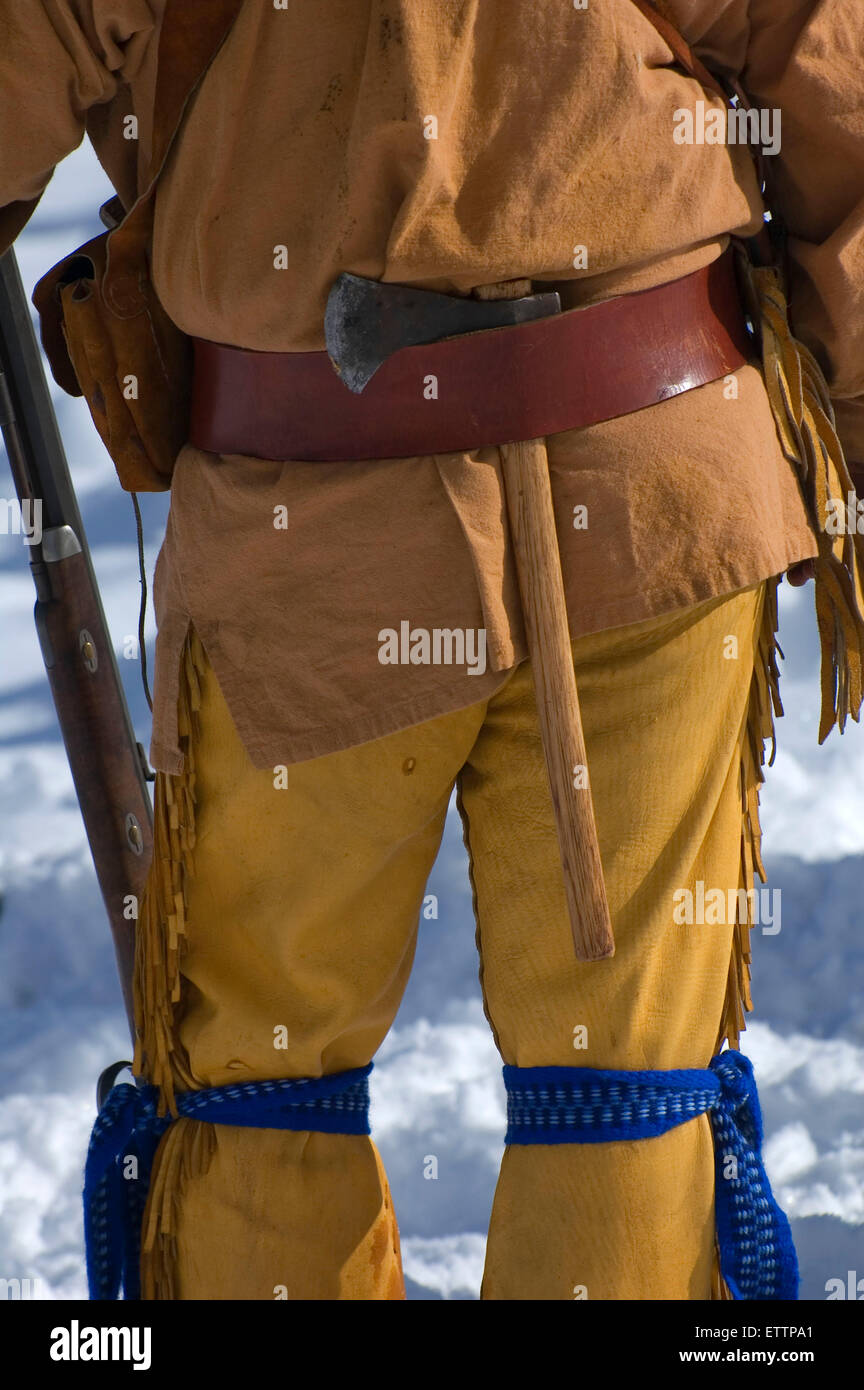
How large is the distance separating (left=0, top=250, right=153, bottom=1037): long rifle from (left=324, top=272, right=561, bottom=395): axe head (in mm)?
646

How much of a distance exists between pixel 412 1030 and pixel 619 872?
121cm

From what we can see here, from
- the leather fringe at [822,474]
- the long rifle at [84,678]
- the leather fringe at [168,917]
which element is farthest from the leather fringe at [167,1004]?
the leather fringe at [822,474]

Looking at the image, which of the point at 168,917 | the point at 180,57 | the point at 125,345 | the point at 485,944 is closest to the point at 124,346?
the point at 125,345

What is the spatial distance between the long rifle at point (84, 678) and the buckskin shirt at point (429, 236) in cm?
49

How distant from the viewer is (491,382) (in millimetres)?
1220

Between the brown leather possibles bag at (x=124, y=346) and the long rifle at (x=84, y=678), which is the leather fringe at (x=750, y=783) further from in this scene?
the long rifle at (x=84, y=678)

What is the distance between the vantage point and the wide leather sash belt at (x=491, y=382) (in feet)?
4.00

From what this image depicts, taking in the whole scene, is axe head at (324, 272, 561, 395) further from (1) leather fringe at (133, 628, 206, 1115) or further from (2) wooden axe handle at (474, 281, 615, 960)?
(1) leather fringe at (133, 628, 206, 1115)

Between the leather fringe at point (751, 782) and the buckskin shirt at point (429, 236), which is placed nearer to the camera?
the buckskin shirt at point (429, 236)

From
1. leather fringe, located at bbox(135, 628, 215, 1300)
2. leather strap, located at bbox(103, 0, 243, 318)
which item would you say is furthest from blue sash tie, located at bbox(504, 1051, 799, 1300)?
leather strap, located at bbox(103, 0, 243, 318)

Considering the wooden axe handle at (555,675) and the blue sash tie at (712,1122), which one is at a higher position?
the wooden axe handle at (555,675)

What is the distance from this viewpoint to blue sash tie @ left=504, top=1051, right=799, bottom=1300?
129cm

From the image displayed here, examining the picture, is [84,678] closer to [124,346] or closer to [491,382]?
[124,346]

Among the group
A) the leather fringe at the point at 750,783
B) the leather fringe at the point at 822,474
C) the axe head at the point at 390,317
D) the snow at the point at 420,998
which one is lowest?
the snow at the point at 420,998
